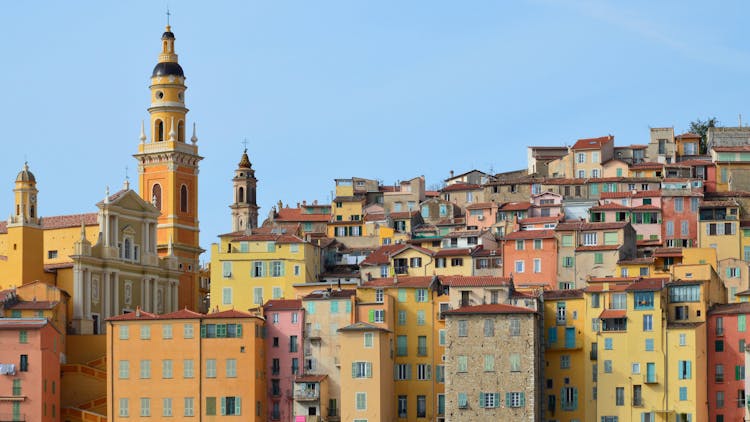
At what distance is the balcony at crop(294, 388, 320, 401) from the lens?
92875mm

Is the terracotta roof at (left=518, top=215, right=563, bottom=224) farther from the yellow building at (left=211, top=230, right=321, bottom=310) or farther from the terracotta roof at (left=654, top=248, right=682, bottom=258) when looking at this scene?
the yellow building at (left=211, top=230, right=321, bottom=310)

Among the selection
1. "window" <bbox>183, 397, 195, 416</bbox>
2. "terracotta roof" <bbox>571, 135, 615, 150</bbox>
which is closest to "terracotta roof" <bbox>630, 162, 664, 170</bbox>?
"terracotta roof" <bbox>571, 135, 615, 150</bbox>

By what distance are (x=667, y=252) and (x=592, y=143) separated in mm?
27266

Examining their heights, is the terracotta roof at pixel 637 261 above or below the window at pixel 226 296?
above

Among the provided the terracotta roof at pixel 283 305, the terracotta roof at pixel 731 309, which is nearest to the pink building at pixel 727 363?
the terracotta roof at pixel 731 309

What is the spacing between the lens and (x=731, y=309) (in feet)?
303

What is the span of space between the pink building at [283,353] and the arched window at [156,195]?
30904mm

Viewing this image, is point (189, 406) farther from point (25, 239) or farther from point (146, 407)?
point (25, 239)

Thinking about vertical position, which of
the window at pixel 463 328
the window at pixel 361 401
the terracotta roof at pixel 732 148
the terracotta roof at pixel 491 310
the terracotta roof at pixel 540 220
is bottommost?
the window at pixel 361 401

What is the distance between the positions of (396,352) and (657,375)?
1353cm

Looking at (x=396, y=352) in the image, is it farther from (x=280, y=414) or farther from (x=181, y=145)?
(x=181, y=145)

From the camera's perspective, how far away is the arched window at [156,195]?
127 m

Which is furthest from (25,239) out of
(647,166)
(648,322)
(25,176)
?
(647,166)

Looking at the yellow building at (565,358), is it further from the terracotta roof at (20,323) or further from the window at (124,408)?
the terracotta roof at (20,323)
